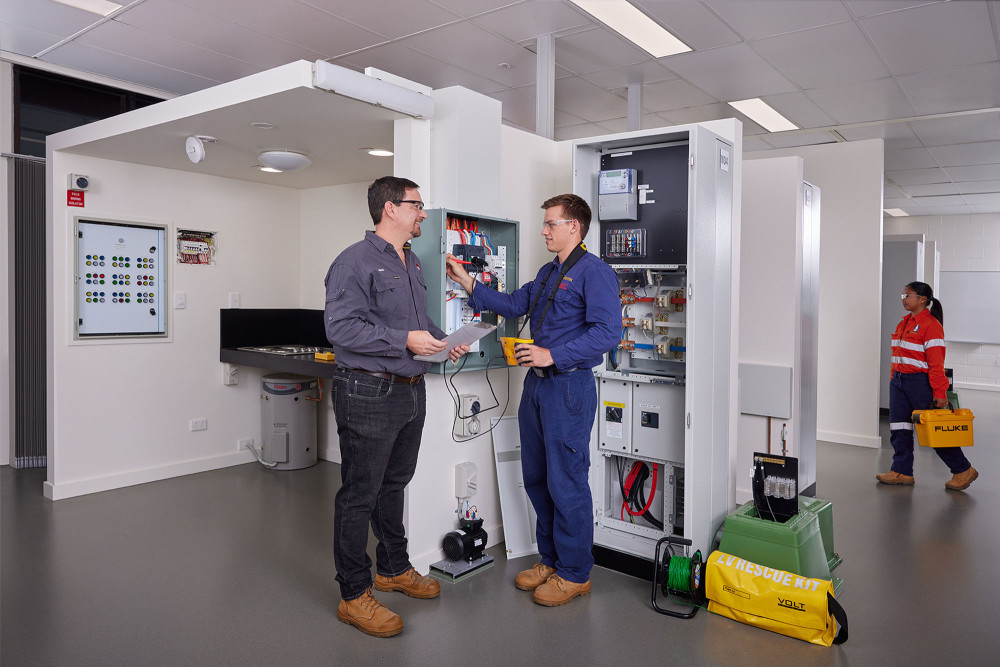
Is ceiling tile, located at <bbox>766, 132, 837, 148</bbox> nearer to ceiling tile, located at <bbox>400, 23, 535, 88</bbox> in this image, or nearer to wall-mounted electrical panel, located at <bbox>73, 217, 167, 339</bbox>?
ceiling tile, located at <bbox>400, 23, 535, 88</bbox>

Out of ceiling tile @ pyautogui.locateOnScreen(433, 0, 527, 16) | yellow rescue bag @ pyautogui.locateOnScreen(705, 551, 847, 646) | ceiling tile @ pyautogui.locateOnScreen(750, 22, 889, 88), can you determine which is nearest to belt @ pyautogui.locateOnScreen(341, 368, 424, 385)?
yellow rescue bag @ pyautogui.locateOnScreen(705, 551, 847, 646)

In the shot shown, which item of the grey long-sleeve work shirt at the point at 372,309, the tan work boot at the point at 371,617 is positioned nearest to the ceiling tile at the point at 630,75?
the grey long-sleeve work shirt at the point at 372,309

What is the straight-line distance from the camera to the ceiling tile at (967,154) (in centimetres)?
727

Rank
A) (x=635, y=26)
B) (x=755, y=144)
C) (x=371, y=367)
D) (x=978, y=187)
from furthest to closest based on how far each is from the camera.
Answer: (x=978, y=187) → (x=755, y=144) → (x=635, y=26) → (x=371, y=367)

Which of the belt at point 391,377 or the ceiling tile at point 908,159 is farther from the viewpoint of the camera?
the ceiling tile at point 908,159

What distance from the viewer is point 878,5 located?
396 cm

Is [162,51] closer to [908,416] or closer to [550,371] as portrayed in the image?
[550,371]

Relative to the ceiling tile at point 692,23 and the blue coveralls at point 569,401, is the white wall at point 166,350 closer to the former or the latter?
the blue coveralls at point 569,401

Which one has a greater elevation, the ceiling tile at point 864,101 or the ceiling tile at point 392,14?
the ceiling tile at point 392,14

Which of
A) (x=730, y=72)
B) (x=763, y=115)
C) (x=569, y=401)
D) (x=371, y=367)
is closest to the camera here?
(x=371, y=367)

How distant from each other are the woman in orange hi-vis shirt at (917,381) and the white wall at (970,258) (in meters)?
7.54

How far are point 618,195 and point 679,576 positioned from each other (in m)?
1.84

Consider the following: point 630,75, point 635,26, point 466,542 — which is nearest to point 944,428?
point 630,75

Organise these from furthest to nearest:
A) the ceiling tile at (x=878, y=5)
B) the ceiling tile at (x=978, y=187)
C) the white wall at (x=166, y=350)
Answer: the ceiling tile at (x=978, y=187), the white wall at (x=166, y=350), the ceiling tile at (x=878, y=5)
